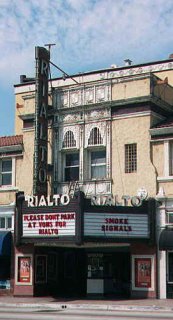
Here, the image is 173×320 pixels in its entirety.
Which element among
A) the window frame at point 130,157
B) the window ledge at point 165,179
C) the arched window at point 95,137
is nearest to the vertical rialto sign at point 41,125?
the arched window at point 95,137

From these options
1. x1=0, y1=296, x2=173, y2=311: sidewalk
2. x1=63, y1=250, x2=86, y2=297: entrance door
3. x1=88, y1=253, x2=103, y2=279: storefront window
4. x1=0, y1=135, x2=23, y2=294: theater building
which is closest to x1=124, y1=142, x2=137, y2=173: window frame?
x1=88, y1=253, x2=103, y2=279: storefront window

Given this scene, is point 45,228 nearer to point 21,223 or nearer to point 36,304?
point 21,223

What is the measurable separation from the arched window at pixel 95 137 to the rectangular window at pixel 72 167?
1205 mm

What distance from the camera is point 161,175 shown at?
30797 mm

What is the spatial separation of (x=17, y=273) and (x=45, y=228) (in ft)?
13.3

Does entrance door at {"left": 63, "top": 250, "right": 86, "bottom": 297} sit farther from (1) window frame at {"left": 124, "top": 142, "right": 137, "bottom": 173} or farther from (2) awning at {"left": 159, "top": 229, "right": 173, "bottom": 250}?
(2) awning at {"left": 159, "top": 229, "right": 173, "bottom": 250}

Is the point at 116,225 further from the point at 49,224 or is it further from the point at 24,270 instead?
the point at 24,270

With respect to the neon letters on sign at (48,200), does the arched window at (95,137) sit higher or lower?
higher

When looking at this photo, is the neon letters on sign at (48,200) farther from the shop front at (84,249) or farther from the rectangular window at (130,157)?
the rectangular window at (130,157)

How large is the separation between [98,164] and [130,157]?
1.88 meters

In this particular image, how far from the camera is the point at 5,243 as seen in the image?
32.8 meters

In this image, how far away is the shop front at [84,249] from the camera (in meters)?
29.0

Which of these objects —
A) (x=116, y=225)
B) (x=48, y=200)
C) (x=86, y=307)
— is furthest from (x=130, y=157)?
(x=86, y=307)

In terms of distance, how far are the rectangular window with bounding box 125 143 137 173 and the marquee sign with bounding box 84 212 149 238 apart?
269cm
